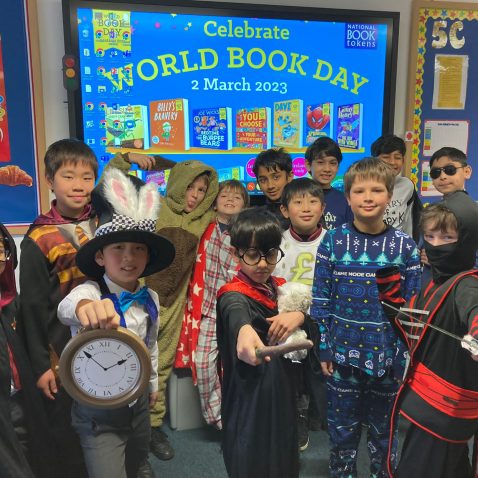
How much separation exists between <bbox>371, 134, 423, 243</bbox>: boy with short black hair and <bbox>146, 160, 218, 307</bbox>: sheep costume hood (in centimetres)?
109

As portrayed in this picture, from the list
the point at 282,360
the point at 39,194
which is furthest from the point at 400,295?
the point at 39,194

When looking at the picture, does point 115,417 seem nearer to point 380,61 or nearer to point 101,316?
point 101,316

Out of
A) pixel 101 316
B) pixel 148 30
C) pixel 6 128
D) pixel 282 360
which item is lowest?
pixel 282 360

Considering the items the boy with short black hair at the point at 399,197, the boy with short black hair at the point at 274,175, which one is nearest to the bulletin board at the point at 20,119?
the boy with short black hair at the point at 274,175

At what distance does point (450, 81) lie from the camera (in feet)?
10.0

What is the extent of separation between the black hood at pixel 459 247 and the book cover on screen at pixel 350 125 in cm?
167

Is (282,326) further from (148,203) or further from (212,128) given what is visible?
(212,128)

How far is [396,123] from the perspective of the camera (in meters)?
3.06

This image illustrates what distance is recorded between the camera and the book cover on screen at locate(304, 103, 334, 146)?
2.87 m

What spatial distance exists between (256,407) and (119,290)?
54 cm

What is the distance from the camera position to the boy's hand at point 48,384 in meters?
1.44

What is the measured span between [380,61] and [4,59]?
2.26 m

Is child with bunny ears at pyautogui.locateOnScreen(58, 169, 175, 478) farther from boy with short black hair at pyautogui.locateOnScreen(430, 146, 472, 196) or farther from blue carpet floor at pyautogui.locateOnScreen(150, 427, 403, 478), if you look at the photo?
boy with short black hair at pyautogui.locateOnScreen(430, 146, 472, 196)

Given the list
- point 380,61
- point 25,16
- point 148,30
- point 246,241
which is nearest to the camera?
point 246,241
